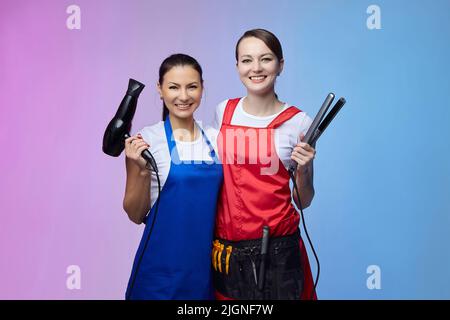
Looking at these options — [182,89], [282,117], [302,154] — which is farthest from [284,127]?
[182,89]

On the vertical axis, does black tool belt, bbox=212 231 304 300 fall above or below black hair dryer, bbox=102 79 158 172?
below

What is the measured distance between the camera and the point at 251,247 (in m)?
1.70

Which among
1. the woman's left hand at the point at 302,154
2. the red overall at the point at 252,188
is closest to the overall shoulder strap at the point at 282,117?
the red overall at the point at 252,188

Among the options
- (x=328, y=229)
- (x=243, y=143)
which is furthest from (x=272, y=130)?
(x=328, y=229)

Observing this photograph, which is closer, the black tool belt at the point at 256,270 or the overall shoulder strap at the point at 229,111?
the black tool belt at the point at 256,270

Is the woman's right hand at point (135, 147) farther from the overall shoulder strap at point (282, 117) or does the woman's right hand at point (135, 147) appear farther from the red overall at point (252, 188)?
the overall shoulder strap at point (282, 117)

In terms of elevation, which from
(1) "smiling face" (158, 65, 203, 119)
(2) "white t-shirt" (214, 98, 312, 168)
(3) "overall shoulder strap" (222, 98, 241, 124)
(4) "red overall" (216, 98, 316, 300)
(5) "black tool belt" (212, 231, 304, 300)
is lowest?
(5) "black tool belt" (212, 231, 304, 300)

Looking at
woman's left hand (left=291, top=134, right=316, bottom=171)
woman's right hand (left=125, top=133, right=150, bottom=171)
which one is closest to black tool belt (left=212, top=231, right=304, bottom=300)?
woman's left hand (left=291, top=134, right=316, bottom=171)

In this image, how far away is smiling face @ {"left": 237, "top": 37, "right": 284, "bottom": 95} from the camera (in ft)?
5.67

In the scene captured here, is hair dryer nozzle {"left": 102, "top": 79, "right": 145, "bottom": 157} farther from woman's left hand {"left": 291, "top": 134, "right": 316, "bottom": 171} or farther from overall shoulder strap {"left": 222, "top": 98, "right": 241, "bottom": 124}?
woman's left hand {"left": 291, "top": 134, "right": 316, "bottom": 171}

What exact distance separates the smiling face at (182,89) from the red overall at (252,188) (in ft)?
0.44

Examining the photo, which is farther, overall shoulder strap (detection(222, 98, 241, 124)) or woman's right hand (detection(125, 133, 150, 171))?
overall shoulder strap (detection(222, 98, 241, 124))

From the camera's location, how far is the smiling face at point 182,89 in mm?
1736

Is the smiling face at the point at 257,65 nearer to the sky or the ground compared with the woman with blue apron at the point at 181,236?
nearer to the sky
